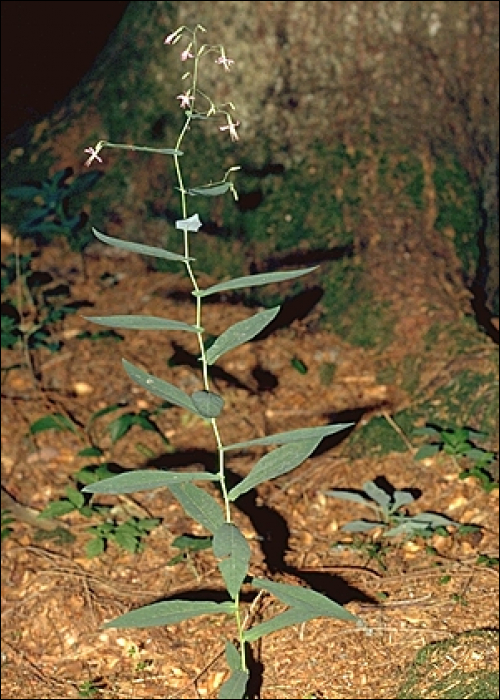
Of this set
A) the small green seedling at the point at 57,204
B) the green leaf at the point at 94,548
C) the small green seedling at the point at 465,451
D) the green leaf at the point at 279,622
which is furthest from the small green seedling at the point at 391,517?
the small green seedling at the point at 57,204

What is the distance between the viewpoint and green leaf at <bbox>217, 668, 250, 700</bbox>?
5.58 ft

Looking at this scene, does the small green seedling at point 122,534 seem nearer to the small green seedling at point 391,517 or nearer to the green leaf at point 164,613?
the small green seedling at point 391,517

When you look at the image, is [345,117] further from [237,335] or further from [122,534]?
[237,335]

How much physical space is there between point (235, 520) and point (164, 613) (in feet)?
4.65

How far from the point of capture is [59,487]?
11.4 feet

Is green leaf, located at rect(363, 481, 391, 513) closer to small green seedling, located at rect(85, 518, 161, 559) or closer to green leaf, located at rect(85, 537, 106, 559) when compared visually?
small green seedling, located at rect(85, 518, 161, 559)

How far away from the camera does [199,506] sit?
1908mm

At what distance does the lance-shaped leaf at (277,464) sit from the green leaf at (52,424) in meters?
1.90

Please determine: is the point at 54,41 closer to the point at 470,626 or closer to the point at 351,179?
the point at 351,179

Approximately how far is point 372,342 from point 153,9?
1.82 metres

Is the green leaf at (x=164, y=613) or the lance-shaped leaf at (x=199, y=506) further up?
the lance-shaped leaf at (x=199, y=506)

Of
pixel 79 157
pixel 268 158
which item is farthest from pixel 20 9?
pixel 268 158

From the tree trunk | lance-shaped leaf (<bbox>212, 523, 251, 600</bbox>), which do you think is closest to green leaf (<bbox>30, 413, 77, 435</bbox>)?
the tree trunk

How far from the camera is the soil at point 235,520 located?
2.63m
